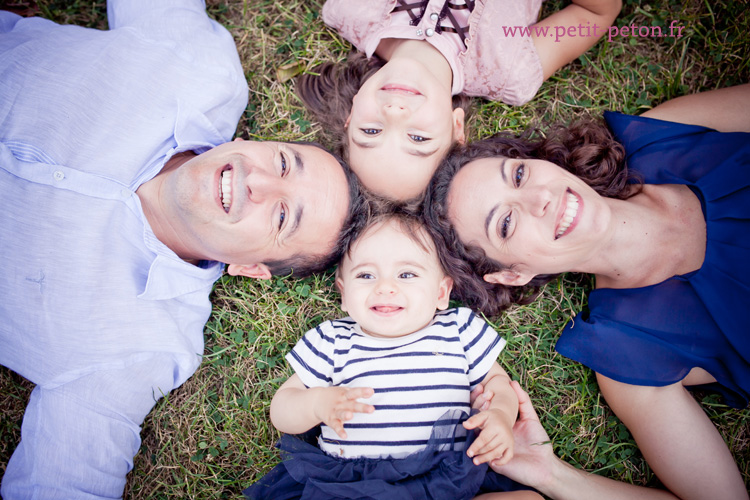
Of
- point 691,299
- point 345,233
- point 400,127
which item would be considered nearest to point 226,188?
point 345,233

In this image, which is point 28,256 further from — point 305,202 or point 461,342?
point 461,342

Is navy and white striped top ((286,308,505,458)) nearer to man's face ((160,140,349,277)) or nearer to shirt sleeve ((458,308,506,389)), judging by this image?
shirt sleeve ((458,308,506,389))

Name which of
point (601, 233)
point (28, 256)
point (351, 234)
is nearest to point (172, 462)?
point (28, 256)

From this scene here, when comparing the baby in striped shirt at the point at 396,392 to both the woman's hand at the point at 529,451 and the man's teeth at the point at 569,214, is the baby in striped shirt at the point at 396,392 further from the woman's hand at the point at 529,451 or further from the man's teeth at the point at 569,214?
the man's teeth at the point at 569,214

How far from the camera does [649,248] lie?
3.10m

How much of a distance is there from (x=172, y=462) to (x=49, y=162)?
7.40 ft

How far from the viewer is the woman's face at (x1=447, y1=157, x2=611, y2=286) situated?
9.04 ft

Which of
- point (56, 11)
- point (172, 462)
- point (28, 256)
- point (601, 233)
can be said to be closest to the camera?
point (601, 233)

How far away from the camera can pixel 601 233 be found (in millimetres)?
2779

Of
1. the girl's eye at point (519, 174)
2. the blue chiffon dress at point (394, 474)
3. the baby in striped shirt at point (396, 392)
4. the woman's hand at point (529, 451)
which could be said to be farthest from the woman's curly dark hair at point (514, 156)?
the blue chiffon dress at point (394, 474)

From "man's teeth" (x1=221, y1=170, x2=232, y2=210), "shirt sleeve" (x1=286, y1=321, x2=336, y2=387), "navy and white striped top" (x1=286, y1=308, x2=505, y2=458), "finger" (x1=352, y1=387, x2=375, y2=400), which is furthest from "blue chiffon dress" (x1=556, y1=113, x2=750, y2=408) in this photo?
"man's teeth" (x1=221, y1=170, x2=232, y2=210)

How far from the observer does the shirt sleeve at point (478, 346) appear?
3176mm

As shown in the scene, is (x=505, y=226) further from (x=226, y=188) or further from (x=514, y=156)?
(x=226, y=188)

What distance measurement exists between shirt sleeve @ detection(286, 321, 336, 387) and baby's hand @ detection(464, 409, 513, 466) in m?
1.01
